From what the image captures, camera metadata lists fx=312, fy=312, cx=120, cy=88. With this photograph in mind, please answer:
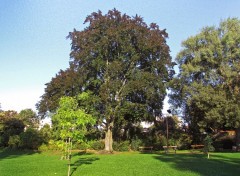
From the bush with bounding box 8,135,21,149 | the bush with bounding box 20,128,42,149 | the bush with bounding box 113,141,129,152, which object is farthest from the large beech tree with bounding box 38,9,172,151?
the bush with bounding box 8,135,21,149

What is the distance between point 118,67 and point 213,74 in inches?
511

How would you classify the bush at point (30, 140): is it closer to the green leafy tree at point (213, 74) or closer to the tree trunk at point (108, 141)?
the tree trunk at point (108, 141)

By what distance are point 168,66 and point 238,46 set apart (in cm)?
929

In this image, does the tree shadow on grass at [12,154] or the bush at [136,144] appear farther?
the bush at [136,144]

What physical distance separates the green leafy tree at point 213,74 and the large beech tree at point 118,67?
404 cm

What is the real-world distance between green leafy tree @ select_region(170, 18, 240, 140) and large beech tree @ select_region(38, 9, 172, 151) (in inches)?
159

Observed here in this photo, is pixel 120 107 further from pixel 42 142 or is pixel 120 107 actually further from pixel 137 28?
pixel 42 142

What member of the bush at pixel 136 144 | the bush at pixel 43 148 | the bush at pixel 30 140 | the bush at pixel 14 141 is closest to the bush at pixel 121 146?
the bush at pixel 136 144

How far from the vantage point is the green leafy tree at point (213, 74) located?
37188 millimetres

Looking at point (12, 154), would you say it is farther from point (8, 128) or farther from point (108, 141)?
point (8, 128)

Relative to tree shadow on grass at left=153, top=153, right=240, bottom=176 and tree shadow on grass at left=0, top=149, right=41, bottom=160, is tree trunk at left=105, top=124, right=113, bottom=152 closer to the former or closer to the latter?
tree shadow on grass at left=0, top=149, right=41, bottom=160

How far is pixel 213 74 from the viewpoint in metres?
39.8

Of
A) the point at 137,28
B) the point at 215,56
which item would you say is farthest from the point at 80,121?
the point at 215,56

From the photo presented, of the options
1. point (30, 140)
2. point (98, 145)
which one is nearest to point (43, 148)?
point (30, 140)
